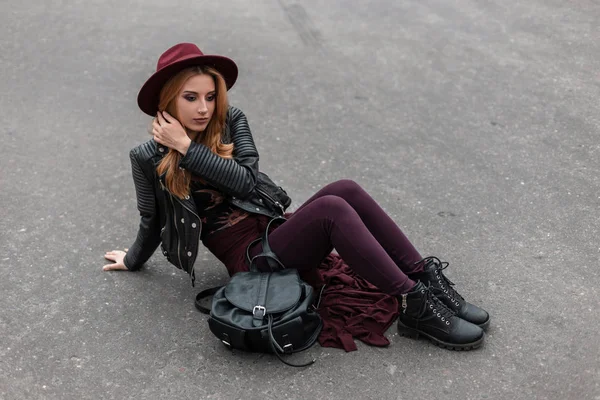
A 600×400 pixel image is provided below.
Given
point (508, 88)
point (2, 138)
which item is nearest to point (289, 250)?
point (2, 138)

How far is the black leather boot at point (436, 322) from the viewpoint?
11.8 ft

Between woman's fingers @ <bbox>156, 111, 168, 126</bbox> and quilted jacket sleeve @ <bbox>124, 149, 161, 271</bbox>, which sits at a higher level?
woman's fingers @ <bbox>156, 111, 168, 126</bbox>

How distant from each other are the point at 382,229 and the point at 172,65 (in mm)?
1286

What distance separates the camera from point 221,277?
4293 millimetres

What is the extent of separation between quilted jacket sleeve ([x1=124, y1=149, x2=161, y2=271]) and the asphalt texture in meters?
0.17

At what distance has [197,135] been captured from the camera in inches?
147

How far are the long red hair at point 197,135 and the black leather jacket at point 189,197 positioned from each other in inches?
1.9

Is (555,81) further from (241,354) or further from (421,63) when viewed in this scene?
(241,354)

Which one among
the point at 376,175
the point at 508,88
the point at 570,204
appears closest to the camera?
the point at 570,204

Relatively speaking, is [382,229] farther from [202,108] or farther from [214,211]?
[202,108]

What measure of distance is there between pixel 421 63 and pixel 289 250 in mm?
3620

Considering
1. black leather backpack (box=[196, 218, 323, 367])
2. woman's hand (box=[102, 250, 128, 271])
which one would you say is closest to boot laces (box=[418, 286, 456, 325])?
black leather backpack (box=[196, 218, 323, 367])

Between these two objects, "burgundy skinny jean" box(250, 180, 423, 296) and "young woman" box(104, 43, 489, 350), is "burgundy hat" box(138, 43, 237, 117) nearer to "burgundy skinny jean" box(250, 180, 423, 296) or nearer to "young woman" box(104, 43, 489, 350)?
"young woman" box(104, 43, 489, 350)

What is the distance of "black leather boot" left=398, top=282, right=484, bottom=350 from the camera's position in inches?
142
